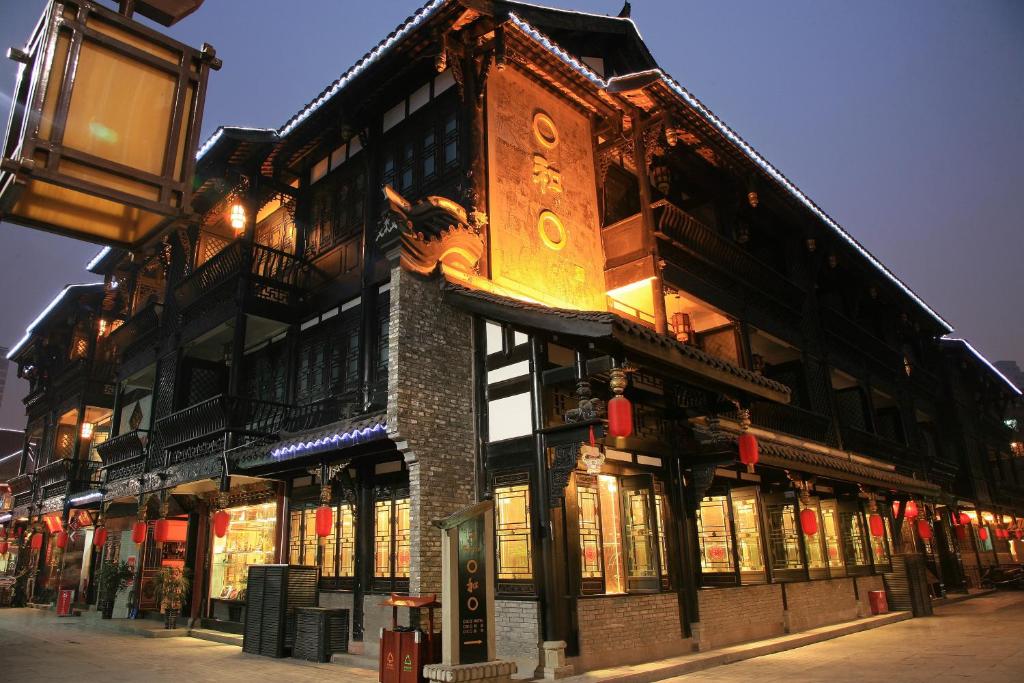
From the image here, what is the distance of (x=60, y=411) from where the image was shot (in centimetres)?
2712

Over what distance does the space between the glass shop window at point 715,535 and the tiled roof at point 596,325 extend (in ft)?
11.9

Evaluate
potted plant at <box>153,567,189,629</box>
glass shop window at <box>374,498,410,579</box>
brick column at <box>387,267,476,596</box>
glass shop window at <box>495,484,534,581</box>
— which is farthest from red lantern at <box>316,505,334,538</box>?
potted plant at <box>153,567,189,629</box>

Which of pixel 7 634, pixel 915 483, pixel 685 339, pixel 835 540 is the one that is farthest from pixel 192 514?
pixel 915 483

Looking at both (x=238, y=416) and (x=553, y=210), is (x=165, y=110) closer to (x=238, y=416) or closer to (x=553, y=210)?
(x=553, y=210)

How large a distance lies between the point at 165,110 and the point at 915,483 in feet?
70.6

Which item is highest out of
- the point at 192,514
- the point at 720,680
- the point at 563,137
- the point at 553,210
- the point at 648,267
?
the point at 563,137

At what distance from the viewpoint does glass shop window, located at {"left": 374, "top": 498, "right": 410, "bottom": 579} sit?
1269 centimetres

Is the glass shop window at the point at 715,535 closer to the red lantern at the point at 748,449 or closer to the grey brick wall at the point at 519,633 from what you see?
the red lantern at the point at 748,449

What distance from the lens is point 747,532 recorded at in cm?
1533

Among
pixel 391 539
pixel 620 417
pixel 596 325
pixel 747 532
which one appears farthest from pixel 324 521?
pixel 747 532

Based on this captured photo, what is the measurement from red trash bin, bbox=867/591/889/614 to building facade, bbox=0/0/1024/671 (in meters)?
0.53

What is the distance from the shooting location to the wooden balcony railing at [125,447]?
1941cm

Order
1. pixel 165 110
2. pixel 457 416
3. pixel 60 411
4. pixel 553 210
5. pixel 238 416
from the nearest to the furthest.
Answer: pixel 165 110 → pixel 457 416 → pixel 553 210 → pixel 238 416 → pixel 60 411

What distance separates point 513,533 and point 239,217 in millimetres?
10339
